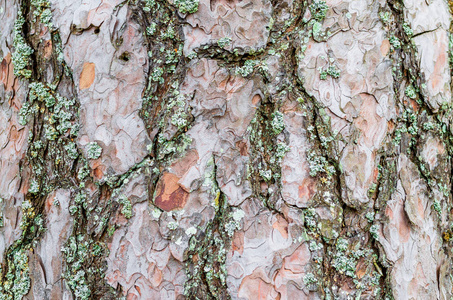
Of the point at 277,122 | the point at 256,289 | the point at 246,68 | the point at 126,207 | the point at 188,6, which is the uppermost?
the point at 188,6

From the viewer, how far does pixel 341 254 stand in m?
0.98

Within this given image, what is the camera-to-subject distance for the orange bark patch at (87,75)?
1008 mm

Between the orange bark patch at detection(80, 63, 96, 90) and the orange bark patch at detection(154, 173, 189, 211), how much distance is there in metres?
0.31

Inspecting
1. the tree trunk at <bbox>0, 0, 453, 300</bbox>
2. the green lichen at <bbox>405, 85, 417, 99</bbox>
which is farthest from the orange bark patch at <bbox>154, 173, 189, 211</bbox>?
the green lichen at <bbox>405, 85, 417, 99</bbox>

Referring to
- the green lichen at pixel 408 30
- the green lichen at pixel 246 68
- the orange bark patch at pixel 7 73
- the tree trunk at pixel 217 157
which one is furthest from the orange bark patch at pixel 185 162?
the green lichen at pixel 408 30

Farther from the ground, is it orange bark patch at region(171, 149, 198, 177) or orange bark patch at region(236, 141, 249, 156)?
orange bark patch at region(236, 141, 249, 156)

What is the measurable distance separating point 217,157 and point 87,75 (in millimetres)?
403

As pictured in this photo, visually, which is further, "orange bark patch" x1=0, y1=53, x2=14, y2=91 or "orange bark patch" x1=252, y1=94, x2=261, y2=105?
"orange bark patch" x1=0, y1=53, x2=14, y2=91

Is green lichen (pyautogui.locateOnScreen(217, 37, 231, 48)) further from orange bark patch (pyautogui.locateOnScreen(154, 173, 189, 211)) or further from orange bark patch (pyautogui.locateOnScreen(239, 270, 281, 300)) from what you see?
orange bark patch (pyautogui.locateOnScreen(239, 270, 281, 300))

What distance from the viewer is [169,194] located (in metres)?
0.97

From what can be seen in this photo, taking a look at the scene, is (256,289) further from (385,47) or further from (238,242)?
(385,47)

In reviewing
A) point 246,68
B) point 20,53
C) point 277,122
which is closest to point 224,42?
point 246,68

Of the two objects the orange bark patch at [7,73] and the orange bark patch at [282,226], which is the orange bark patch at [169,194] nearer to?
the orange bark patch at [282,226]

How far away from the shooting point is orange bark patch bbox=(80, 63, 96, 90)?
1.01 m
